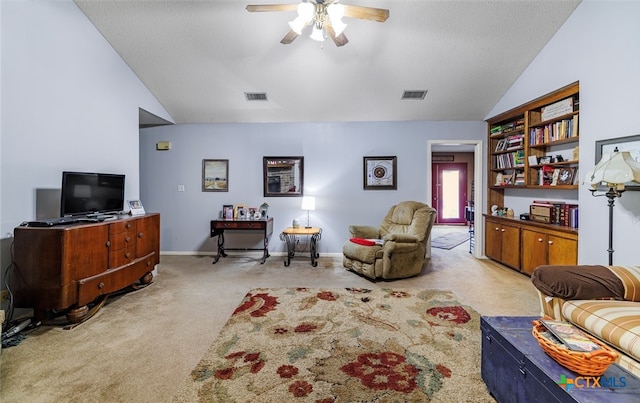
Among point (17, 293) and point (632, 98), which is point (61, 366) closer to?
point (17, 293)

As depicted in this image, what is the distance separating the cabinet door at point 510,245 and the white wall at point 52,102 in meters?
Result: 5.32

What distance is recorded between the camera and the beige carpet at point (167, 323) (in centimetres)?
168

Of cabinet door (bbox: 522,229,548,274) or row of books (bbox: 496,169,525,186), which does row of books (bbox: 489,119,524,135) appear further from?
cabinet door (bbox: 522,229,548,274)

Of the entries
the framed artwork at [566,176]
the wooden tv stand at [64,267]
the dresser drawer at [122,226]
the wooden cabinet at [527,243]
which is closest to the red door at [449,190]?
the wooden cabinet at [527,243]

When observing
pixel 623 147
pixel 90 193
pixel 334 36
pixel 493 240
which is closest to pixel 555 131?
pixel 623 147

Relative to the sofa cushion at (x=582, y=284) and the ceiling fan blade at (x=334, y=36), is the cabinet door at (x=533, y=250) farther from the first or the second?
the ceiling fan blade at (x=334, y=36)

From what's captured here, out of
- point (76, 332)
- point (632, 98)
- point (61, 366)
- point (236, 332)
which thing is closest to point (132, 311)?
point (76, 332)

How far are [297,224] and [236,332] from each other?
8.15 ft

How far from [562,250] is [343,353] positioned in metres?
2.88

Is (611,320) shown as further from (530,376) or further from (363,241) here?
(363,241)

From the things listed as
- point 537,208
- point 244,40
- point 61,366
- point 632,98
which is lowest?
point 61,366

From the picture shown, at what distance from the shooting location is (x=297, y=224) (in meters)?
4.63

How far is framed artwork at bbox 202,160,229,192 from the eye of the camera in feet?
16.0

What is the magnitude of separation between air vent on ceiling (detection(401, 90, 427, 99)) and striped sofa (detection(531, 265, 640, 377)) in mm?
2993
